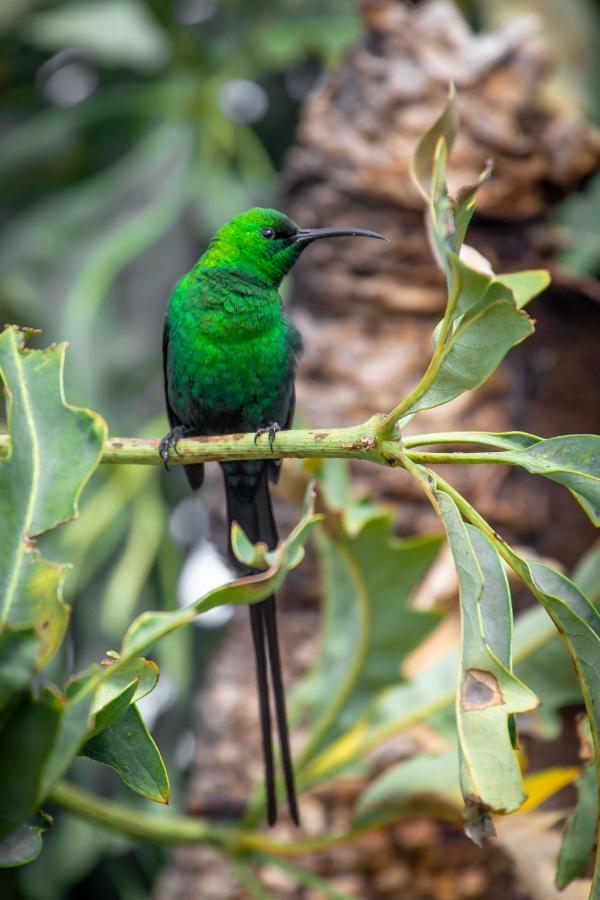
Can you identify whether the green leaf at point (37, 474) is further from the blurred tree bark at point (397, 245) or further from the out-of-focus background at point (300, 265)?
the blurred tree bark at point (397, 245)

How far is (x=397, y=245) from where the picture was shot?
102 inches

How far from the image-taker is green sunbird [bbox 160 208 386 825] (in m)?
2.22

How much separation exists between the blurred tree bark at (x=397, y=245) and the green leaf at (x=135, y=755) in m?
1.35

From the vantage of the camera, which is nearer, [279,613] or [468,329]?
[468,329]

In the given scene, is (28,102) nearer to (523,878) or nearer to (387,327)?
(387,327)

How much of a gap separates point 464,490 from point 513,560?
4.16 ft

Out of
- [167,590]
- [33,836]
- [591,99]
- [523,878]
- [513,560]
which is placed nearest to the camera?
[33,836]

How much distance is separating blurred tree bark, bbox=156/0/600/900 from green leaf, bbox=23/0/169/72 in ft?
3.82

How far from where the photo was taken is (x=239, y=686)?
258cm

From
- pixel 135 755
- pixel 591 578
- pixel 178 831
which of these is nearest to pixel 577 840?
pixel 591 578

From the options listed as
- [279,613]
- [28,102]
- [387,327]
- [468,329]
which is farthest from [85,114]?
[468,329]

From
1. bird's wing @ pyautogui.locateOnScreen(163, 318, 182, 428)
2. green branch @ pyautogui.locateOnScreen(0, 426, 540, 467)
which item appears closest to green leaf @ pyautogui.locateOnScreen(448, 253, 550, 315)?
green branch @ pyautogui.locateOnScreen(0, 426, 540, 467)

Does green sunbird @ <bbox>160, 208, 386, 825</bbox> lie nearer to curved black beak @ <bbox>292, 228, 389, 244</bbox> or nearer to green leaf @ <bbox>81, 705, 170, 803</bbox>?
curved black beak @ <bbox>292, 228, 389, 244</bbox>

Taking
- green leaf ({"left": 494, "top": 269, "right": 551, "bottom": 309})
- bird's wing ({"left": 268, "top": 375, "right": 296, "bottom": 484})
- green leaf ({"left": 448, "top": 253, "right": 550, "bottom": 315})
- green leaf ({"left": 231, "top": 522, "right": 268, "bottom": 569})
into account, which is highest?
green leaf ({"left": 448, "top": 253, "right": 550, "bottom": 315})
